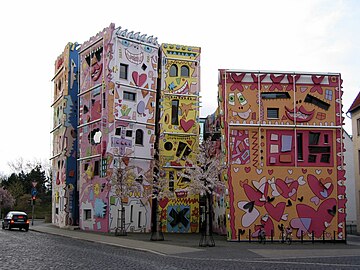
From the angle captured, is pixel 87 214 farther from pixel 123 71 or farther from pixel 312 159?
pixel 312 159

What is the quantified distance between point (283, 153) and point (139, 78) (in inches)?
563

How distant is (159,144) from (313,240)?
619 inches

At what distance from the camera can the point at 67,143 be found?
4828 cm

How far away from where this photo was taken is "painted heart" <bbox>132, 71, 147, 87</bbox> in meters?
42.8

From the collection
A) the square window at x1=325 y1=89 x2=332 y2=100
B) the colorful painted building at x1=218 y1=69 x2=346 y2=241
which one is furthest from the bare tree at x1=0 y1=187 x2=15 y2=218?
the square window at x1=325 y1=89 x2=332 y2=100

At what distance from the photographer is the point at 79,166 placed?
46.1 m

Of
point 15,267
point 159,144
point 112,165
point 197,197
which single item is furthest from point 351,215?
point 15,267

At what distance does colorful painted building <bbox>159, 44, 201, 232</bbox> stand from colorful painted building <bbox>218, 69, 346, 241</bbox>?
10.2m

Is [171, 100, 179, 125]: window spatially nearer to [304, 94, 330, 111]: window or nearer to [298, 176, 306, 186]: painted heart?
[304, 94, 330, 111]: window

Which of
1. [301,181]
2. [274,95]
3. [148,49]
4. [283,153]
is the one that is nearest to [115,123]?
[148,49]

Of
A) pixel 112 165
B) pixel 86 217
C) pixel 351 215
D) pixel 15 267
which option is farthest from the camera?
pixel 351 215

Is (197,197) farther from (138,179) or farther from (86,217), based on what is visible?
(86,217)

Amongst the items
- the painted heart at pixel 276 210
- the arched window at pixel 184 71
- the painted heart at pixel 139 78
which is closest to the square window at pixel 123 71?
the painted heart at pixel 139 78

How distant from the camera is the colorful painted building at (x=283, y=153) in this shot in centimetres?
3388
